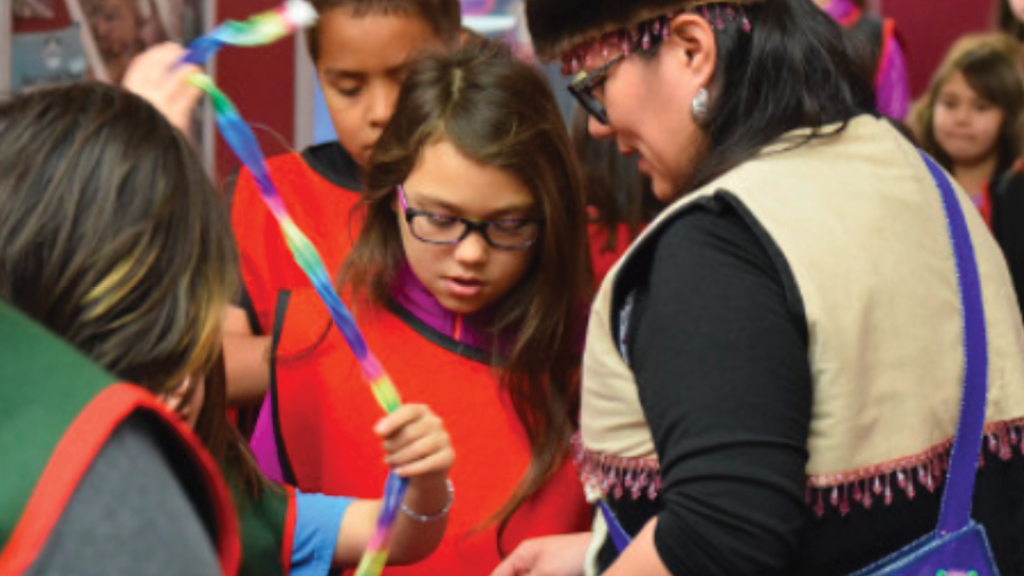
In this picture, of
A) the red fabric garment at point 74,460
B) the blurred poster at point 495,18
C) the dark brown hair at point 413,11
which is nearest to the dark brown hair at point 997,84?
the blurred poster at point 495,18

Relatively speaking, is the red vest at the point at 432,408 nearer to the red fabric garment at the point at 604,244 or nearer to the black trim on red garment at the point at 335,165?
the black trim on red garment at the point at 335,165

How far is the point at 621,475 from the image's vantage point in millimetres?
1832

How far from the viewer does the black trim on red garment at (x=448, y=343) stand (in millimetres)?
2561

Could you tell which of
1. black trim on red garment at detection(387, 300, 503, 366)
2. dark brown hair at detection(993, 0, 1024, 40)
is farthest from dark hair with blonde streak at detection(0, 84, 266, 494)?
dark brown hair at detection(993, 0, 1024, 40)

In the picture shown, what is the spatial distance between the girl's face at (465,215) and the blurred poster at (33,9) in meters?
1.28

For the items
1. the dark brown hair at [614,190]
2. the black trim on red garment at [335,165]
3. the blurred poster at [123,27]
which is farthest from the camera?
the blurred poster at [123,27]

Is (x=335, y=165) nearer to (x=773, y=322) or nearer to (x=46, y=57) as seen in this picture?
(x=46, y=57)

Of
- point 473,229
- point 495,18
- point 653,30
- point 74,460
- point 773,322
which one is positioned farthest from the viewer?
point 495,18

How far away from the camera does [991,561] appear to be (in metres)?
1.84

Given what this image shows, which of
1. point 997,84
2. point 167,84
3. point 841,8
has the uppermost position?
point 167,84

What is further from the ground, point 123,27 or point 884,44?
point 123,27

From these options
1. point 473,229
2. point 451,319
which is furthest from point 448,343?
point 473,229

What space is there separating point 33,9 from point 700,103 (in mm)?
1995

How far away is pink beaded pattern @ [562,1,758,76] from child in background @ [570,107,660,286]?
1.28 metres
